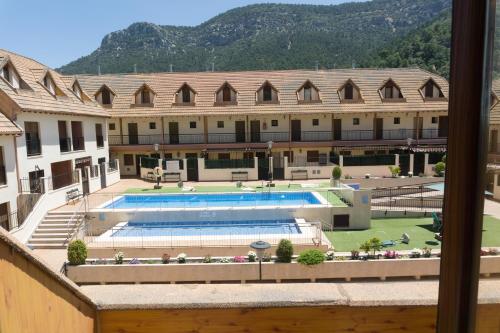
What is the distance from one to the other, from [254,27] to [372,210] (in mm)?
60673

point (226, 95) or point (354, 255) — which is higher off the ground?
point (226, 95)

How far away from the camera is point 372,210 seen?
53.6 feet

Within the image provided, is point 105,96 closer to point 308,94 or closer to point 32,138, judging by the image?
point 32,138

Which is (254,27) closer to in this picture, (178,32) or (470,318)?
(178,32)

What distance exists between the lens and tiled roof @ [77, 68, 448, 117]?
1105 inches

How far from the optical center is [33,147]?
17.8 meters

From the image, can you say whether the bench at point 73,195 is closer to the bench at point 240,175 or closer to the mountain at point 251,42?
the bench at point 240,175

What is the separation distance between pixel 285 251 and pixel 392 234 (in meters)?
5.56

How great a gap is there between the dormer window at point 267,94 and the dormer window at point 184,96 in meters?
5.48

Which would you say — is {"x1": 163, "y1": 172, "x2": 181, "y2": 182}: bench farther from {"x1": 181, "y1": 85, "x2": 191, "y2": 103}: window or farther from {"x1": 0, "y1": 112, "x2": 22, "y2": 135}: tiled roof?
{"x1": 0, "y1": 112, "x2": 22, "y2": 135}: tiled roof

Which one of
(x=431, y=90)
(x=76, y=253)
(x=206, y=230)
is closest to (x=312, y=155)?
(x=431, y=90)

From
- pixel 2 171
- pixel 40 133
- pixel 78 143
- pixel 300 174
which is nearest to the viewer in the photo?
pixel 2 171

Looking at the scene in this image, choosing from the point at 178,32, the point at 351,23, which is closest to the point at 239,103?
the point at 178,32

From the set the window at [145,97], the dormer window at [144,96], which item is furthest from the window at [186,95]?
the window at [145,97]
